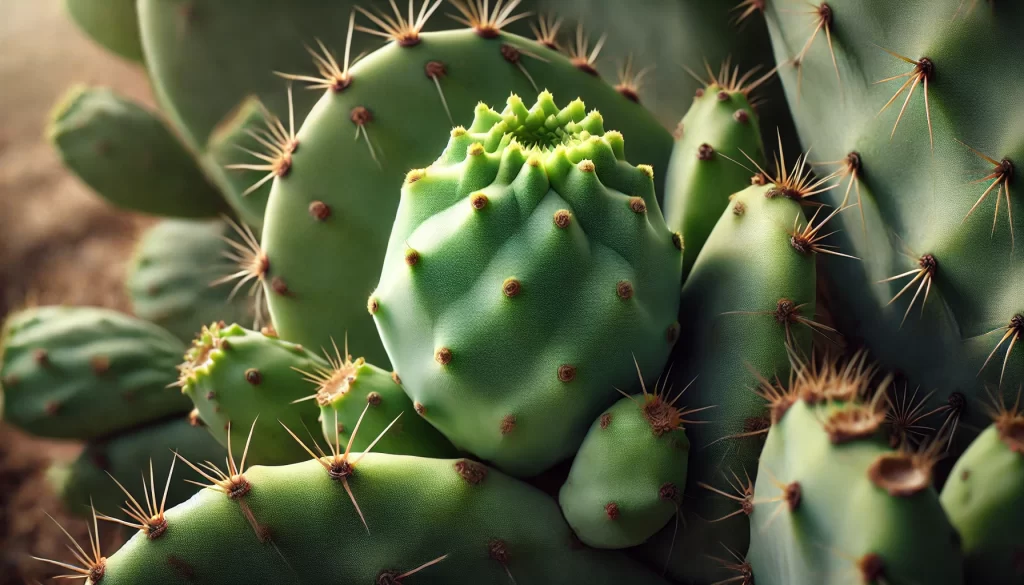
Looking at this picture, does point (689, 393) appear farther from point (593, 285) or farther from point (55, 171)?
point (55, 171)

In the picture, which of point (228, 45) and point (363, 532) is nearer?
point (363, 532)

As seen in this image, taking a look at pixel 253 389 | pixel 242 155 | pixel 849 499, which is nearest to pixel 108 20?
pixel 242 155

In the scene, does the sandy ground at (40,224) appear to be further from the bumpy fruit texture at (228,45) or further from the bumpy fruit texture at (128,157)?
the bumpy fruit texture at (228,45)

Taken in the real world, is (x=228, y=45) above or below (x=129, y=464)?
above

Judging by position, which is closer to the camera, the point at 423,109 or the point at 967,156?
the point at 967,156

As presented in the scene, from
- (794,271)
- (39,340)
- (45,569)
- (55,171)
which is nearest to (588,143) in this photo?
(794,271)

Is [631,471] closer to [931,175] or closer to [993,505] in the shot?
[993,505]
